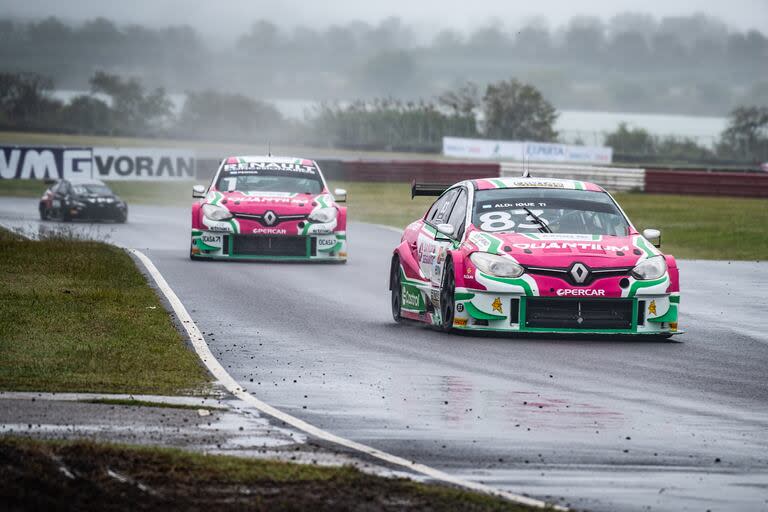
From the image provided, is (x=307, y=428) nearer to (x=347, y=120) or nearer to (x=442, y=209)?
(x=442, y=209)

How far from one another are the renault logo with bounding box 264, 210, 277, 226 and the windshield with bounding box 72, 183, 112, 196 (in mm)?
17203

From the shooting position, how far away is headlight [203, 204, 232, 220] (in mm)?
22984

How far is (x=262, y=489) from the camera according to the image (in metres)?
6.96

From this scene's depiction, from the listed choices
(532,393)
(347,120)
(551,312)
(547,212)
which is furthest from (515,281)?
(347,120)

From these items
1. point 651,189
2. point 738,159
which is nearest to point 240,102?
point 738,159

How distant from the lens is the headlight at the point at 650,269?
13484 millimetres

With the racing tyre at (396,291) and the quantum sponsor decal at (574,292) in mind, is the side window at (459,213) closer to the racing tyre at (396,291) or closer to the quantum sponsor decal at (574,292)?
the racing tyre at (396,291)

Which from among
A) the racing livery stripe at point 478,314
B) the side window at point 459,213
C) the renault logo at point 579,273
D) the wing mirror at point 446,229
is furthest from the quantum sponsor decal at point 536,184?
the racing livery stripe at point 478,314

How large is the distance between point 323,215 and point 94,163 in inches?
1037

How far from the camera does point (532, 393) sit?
34.4 feet

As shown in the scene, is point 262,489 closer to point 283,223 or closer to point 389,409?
point 389,409

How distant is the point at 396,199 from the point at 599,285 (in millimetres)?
35358

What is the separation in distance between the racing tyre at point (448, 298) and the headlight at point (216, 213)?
367 inches

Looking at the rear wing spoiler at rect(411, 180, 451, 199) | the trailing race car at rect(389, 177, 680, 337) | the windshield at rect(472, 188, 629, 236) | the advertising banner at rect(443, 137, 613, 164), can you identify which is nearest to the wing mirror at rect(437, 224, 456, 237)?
the trailing race car at rect(389, 177, 680, 337)
